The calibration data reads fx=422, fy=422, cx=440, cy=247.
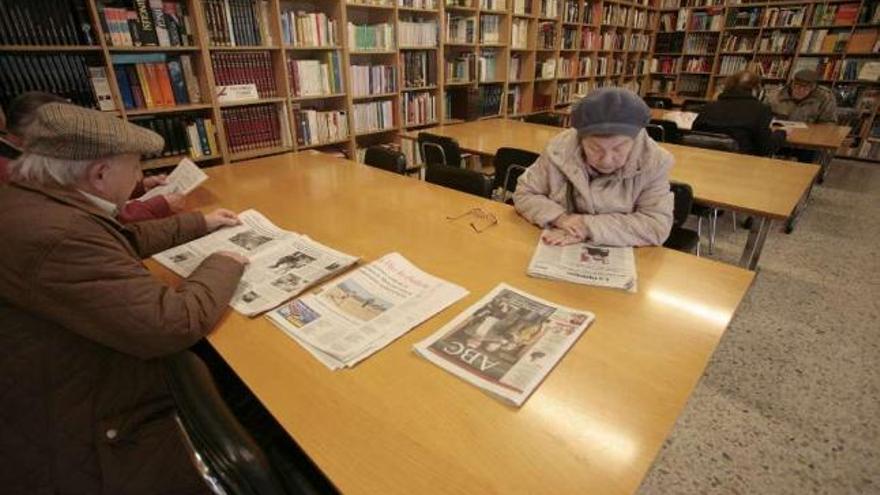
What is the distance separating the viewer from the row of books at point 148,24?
2400mm

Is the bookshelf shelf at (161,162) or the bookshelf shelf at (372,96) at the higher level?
the bookshelf shelf at (372,96)

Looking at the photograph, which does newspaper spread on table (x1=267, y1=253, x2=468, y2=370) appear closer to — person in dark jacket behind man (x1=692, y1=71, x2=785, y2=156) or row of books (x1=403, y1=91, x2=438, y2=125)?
row of books (x1=403, y1=91, x2=438, y2=125)

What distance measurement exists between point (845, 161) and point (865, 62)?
1256mm

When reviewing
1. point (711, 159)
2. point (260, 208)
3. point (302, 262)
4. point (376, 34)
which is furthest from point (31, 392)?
point (376, 34)

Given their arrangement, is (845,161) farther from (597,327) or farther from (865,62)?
(597,327)

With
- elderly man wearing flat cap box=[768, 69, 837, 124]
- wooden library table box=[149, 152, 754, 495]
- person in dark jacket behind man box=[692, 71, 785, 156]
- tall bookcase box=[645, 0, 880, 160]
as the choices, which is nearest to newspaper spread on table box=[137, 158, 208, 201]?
wooden library table box=[149, 152, 754, 495]

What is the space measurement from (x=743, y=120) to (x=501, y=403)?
3.72m

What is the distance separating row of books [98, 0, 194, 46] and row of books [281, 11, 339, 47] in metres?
0.64

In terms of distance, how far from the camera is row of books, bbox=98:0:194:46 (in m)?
2.40

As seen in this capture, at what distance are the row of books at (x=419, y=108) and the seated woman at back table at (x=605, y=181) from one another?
281cm

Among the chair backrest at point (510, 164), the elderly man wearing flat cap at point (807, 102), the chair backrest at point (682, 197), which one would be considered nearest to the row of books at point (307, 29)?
the chair backrest at point (510, 164)

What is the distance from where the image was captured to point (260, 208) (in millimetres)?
1665

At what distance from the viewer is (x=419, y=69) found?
4.05m

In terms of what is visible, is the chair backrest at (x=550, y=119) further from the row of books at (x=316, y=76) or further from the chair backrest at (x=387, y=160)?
the chair backrest at (x=387, y=160)
